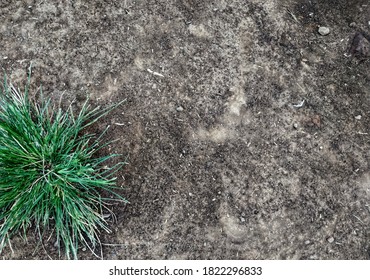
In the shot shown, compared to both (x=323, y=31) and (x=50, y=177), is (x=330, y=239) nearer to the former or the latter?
(x=323, y=31)

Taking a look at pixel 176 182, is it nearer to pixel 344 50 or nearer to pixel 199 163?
pixel 199 163

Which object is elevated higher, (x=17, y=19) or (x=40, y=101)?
(x=17, y=19)

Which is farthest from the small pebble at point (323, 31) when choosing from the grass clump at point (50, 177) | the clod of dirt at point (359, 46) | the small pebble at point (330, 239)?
the grass clump at point (50, 177)

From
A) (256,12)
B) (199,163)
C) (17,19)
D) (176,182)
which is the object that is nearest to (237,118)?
(199,163)

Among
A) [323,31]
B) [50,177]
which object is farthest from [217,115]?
[50,177]

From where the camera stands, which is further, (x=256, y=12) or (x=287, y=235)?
(x=256, y=12)
